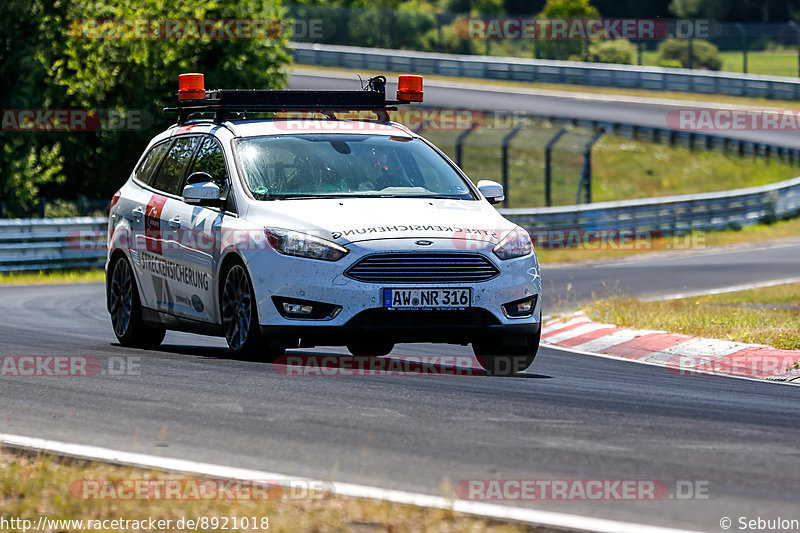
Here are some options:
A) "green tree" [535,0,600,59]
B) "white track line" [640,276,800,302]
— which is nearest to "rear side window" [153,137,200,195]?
"white track line" [640,276,800,302]

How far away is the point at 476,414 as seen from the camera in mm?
7902

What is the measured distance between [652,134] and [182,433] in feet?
132

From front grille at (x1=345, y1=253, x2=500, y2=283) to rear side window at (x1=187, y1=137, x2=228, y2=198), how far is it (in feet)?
5.72

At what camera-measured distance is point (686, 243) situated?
32625 millimetres

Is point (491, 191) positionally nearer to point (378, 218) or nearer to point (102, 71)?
point (378, 218)

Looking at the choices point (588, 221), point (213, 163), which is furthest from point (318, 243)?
point (588, 221)

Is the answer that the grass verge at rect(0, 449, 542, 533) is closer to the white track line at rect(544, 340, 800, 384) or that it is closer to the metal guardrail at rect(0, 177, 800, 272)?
the white track line at rect(544, 340, 800, 384)

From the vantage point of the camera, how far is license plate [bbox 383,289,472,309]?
31.4 ft

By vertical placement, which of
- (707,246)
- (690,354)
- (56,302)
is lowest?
(707,246)

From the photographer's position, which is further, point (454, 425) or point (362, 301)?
point (362, 301)

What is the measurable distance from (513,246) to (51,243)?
19852mm

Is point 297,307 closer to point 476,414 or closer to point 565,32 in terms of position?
point 476,414

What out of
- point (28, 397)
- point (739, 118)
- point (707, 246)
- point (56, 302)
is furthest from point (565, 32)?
point (28, 397)

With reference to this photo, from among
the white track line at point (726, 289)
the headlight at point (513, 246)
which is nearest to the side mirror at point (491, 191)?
the headlight at point (513, 246)
